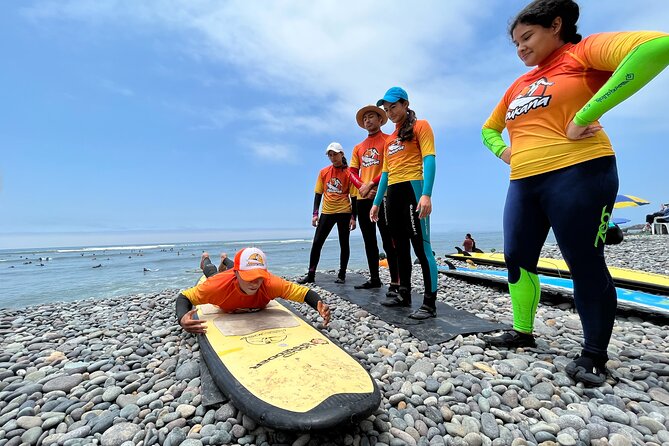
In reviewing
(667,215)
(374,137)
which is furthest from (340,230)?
(667,215)

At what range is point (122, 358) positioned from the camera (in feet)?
9.58

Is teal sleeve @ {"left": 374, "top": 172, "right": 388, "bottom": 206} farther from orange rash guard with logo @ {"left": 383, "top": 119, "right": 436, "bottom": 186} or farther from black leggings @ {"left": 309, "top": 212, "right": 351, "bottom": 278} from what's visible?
black leggings @ {"left": 309, "top": 212, "right": 351, "bottom": 278}

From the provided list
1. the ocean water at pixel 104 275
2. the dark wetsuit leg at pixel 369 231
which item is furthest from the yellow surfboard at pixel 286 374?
the ocean water at pixel 104 275

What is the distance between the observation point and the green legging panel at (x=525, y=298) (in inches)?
103

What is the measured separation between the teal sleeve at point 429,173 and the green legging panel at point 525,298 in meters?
1.21

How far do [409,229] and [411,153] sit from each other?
0.87 meters

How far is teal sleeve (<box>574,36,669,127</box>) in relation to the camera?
66.0 inches

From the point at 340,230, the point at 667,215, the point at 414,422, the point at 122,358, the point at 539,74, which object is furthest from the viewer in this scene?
the point at 667,215

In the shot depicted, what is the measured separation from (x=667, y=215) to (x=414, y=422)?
28.4 metres

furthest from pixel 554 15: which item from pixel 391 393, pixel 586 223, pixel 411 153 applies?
pixel 391 393

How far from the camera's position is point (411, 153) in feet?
12.2

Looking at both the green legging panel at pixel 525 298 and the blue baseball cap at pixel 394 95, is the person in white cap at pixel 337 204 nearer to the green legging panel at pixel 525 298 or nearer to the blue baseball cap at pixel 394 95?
the blue baseball cap at pixel 394 95

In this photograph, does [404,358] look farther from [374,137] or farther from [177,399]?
[374,137]

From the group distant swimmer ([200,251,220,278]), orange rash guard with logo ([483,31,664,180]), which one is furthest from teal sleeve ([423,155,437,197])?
distant swimmer ([200,251,220,278])
